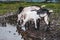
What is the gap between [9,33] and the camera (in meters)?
1.80

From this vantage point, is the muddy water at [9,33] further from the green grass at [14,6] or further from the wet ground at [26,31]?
the green grass at [14,6]

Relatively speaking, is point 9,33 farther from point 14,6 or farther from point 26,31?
point 14,6

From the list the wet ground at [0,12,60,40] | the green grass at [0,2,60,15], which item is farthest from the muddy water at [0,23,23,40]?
the green grass at [0,2,60,15]

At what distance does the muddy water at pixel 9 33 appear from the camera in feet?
5.80

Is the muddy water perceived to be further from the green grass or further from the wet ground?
the green grass

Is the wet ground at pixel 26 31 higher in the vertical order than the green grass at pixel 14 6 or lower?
lower

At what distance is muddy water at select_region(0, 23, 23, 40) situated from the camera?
1767 millimetres

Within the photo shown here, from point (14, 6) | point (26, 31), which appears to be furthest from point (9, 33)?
point (14, 6)

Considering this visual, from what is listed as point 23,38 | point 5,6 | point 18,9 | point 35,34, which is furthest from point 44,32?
point 5,6

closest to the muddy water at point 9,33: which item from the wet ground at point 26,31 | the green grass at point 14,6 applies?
the wet ground at point 26,31

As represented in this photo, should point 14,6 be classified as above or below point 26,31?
above

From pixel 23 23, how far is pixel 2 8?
0.28 metres

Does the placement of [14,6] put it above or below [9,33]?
above

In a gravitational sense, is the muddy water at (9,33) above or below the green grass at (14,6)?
below
